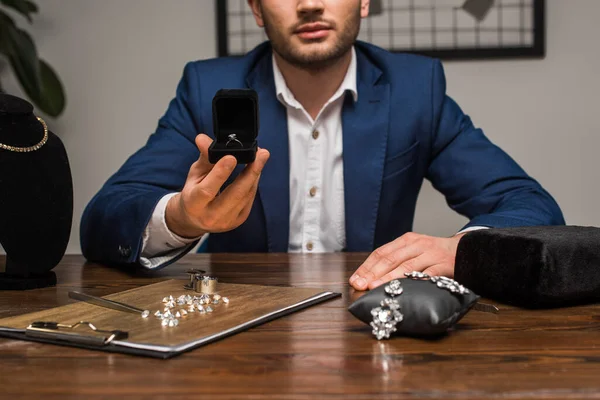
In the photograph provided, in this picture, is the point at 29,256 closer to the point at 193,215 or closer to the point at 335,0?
Answer: the point at 193,215

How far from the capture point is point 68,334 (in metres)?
0.73

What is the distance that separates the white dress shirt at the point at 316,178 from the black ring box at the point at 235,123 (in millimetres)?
719

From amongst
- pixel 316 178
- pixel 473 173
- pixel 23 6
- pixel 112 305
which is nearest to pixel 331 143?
pixel 316 178

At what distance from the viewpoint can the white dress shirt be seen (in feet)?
5.84

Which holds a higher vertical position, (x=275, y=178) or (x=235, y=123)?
(x=235, y=123)

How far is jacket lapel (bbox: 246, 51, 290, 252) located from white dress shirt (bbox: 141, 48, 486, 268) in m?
0.06

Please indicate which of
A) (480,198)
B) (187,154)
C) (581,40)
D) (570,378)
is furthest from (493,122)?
(570,378)

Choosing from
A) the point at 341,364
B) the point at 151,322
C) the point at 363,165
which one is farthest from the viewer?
the point at 363,165

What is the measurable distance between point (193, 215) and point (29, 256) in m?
0.24

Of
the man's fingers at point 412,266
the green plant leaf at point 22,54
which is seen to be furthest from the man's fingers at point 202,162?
the green plant leaf at point 22,54

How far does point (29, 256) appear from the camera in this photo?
108cm

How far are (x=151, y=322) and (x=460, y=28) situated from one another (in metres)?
2.06

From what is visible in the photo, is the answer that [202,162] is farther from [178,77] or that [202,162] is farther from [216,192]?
[178,77]

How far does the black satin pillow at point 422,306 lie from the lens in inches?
28.1
